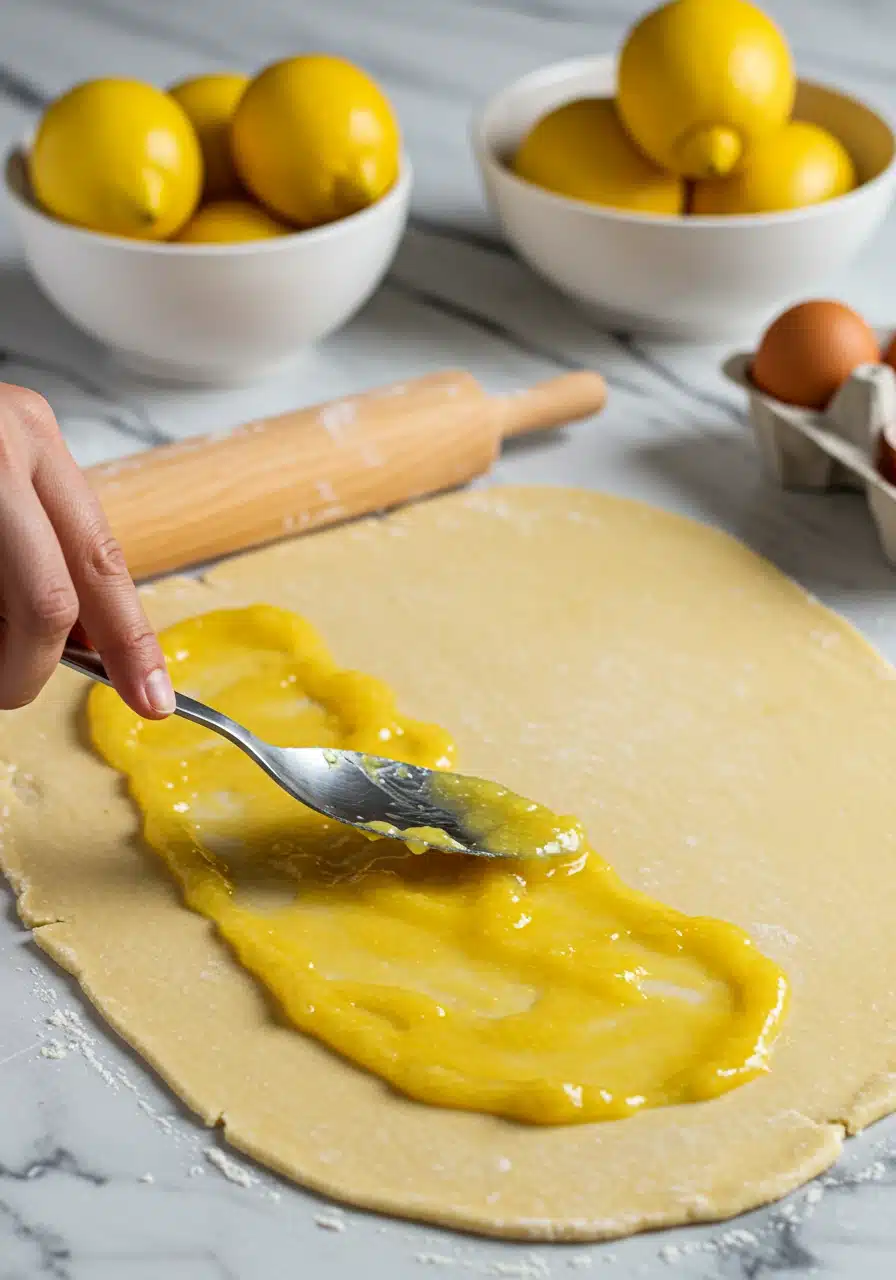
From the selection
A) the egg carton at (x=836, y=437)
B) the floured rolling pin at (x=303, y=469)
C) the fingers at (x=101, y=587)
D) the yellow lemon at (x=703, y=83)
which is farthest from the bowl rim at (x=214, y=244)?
the fingers at (x=101, y=587)

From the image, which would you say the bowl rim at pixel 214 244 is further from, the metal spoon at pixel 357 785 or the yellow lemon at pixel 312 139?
the metal spoon at pixel 357 785

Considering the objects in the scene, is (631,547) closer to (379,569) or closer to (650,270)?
(379,569)

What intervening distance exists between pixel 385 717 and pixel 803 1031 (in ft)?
1.34

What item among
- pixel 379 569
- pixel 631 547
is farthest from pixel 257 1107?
pixel 631 547

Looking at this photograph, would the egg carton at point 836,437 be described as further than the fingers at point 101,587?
Yes

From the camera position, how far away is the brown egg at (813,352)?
59.6 inches

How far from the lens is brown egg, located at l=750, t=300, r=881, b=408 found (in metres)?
1.51

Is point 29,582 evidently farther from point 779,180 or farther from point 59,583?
point 779,180

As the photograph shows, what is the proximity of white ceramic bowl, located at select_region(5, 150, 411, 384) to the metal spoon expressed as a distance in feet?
1.70

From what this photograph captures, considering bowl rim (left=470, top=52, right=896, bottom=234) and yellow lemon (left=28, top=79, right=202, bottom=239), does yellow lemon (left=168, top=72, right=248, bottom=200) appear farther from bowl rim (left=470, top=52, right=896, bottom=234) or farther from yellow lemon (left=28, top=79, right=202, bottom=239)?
bowl rim (left=470, top=52, right=896, bottom=234)

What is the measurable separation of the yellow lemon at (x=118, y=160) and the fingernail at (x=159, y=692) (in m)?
0.60

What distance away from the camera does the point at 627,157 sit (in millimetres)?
1640

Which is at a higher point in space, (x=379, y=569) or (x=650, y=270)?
(x=650, y=270)

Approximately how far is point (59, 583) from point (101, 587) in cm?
6
